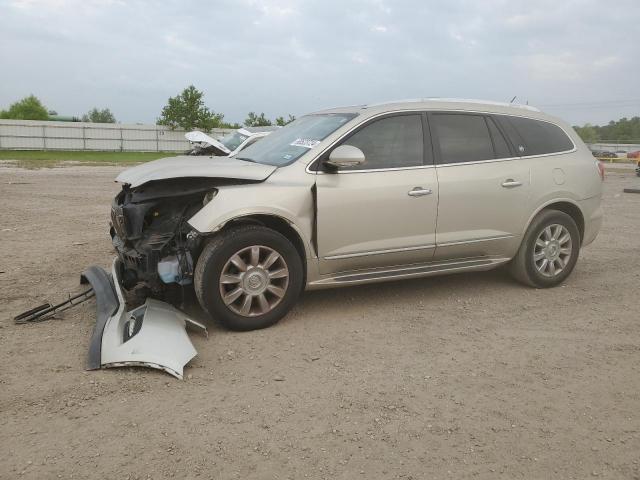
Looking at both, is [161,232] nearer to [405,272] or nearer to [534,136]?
[405,272]

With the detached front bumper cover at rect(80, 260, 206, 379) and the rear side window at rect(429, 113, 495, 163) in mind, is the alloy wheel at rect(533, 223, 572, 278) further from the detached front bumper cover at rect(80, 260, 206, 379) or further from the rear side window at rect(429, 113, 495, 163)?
the detached front bumper cover at rect(80, 260, 206, 379)

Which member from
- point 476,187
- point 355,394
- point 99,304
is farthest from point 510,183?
point 99,304

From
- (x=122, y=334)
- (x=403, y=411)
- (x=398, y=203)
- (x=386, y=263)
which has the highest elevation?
(x=398, y=203)

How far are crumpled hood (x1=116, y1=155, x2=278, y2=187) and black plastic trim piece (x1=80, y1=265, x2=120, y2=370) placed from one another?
91 cm

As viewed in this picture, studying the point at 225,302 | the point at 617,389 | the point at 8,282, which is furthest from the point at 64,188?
the point at 617,389

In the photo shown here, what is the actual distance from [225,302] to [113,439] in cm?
155

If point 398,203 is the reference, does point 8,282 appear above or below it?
below

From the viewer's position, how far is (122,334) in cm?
391

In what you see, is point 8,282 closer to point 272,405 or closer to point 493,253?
point 272,405

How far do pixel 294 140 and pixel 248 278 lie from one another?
4.91ft

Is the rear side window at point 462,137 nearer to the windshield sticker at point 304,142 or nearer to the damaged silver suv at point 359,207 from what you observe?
the damaged silver suv at point 359,207

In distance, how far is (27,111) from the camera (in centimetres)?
8531

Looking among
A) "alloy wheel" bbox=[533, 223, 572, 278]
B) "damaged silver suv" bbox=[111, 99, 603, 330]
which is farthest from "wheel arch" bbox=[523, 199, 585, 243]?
"alloy wheel" bbox=[533, 223, 572, 278]

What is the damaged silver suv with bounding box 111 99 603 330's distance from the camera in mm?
4352
